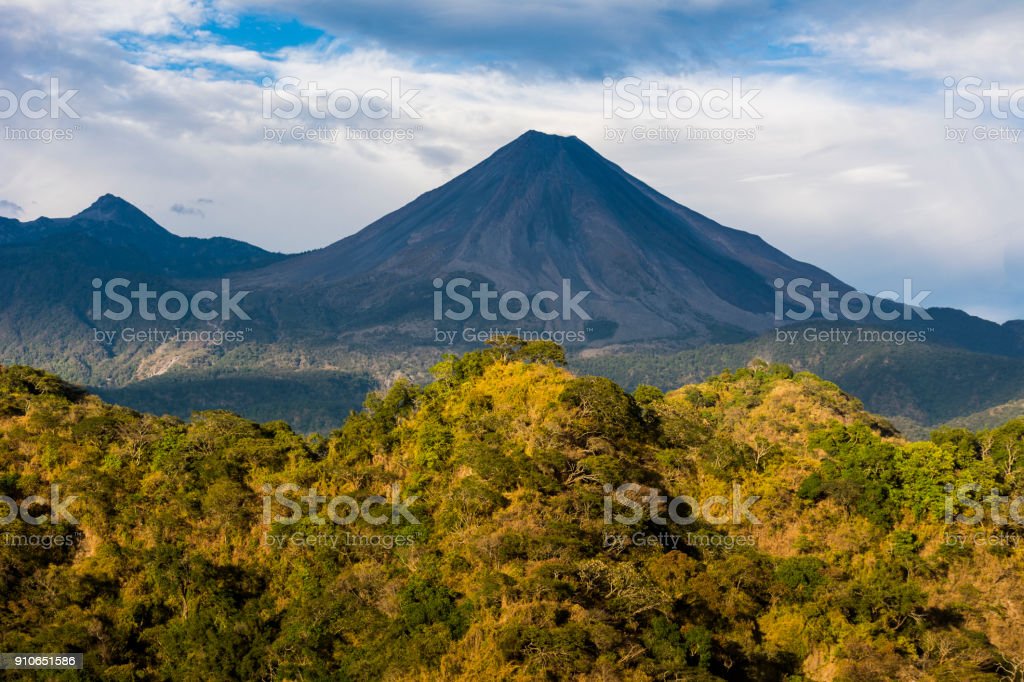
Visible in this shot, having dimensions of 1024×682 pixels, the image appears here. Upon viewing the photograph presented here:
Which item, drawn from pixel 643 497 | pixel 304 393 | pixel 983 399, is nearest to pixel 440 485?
pixel 643 497

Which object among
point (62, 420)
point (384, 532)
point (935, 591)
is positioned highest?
point (62, 420)

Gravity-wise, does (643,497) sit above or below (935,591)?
above

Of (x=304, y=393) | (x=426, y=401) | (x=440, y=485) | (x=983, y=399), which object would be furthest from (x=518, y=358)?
(x=983, y=399)

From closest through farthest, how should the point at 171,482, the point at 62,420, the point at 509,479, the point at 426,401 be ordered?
the point at 509,479
the point at 171,482
the point at 62,420
the point at 426,401

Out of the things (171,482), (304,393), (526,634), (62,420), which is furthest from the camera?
(304,393)

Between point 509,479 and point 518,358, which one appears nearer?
point 509,479

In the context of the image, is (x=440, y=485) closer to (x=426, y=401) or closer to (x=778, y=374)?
(x=426, y=401)
